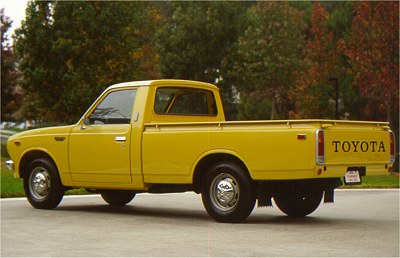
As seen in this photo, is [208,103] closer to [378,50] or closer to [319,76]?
[378,50]

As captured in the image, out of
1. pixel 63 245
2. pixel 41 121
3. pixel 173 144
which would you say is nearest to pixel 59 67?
pixel 41 121

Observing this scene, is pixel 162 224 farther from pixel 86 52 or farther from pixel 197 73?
pixel 197 73

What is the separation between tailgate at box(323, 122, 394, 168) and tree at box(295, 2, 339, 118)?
31.7 m

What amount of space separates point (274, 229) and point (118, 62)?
27340mm

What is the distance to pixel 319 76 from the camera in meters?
44.1

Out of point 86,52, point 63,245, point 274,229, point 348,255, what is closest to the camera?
point 348,255

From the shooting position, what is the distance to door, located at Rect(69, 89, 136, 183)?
12.3 metres

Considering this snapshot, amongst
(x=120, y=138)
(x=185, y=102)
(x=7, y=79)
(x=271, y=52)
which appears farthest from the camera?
(x=271, y=52)

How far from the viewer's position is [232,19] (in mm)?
51406

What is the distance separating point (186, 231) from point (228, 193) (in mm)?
1131

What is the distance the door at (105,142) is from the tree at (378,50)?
69.8ft

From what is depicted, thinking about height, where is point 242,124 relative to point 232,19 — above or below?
below

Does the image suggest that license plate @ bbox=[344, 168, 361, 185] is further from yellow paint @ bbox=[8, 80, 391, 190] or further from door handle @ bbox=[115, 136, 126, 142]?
door handle @ bbox=[115, 136, 126, 142]

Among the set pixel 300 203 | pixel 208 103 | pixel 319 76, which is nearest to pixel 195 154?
pixel 300 203
